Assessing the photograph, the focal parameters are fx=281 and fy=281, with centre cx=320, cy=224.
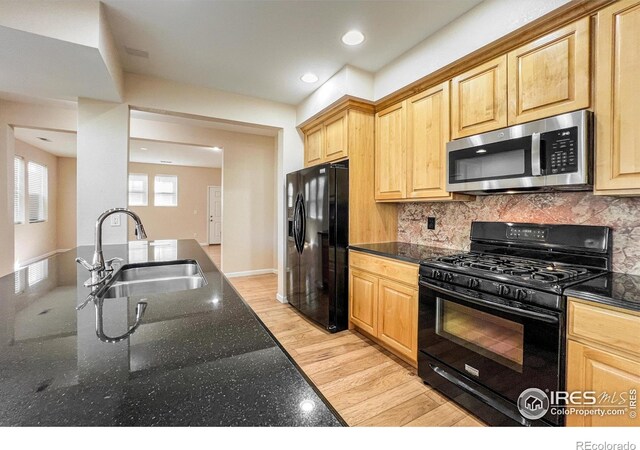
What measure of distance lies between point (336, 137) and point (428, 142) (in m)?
1.01

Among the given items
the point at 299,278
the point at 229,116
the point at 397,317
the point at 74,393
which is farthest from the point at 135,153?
the point at 74,393

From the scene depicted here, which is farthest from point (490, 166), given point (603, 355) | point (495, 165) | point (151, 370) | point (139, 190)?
point (139, 190)

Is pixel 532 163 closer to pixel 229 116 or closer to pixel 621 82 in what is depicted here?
pixel 621 82

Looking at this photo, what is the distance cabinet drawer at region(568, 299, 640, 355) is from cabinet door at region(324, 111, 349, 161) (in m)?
2.11

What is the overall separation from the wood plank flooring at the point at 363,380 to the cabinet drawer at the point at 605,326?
0.83 m

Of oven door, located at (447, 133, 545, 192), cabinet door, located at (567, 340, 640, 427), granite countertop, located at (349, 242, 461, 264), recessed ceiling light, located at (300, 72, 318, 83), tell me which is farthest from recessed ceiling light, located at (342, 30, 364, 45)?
cabinet door, located at (567, 340, 640, 427)

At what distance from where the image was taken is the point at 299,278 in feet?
10.7

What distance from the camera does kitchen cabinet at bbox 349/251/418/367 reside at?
2.12 meters

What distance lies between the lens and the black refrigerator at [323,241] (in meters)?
2.74

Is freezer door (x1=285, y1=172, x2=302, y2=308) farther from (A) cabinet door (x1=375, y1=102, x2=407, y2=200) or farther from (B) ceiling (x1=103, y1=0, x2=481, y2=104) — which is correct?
(B) ceiling (x1=103, y1=0, x2=481, y2=104)

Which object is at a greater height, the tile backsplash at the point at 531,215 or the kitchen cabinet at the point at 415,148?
the kitchen cabinet at the point at 415,148

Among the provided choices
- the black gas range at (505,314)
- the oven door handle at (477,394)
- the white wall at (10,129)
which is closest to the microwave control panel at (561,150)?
the black gas range at (505,314)

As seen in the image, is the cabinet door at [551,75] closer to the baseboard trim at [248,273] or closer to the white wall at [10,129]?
the baseboard trim at [248,273]
